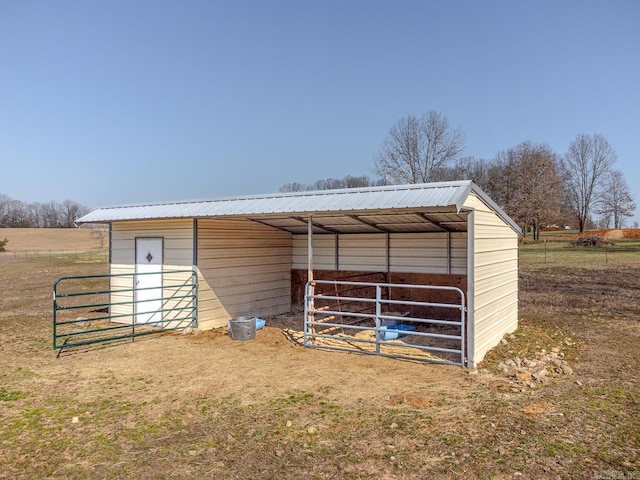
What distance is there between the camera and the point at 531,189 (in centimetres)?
3666

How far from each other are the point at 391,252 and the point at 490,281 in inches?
115

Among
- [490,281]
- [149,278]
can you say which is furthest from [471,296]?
[149,278]

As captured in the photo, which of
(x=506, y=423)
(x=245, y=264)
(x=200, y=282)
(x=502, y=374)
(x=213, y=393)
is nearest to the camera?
(x=506, y=423)

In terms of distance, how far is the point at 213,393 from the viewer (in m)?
5.21

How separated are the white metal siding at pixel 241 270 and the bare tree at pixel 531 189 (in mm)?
31166

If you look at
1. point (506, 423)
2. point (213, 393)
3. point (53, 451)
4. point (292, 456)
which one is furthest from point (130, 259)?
point (506, 423)

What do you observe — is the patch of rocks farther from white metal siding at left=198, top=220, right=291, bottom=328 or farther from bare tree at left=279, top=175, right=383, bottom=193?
bare tree at left=279, top=175, right=383, bottom=193

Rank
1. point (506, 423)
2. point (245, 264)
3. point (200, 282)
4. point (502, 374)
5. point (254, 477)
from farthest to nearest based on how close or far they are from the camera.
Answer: point (245, 264)
point (200, 282)
point (502, 374)
point (506, 423)
point (254, 477)

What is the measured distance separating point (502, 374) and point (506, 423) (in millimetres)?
1828

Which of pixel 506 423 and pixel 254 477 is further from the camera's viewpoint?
pixel 506 423

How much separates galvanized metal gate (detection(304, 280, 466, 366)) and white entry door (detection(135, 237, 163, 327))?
349cm

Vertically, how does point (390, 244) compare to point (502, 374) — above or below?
above

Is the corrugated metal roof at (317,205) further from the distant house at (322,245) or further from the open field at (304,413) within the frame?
the open field at (304,413)

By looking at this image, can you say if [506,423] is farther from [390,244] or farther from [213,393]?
[390,244]
